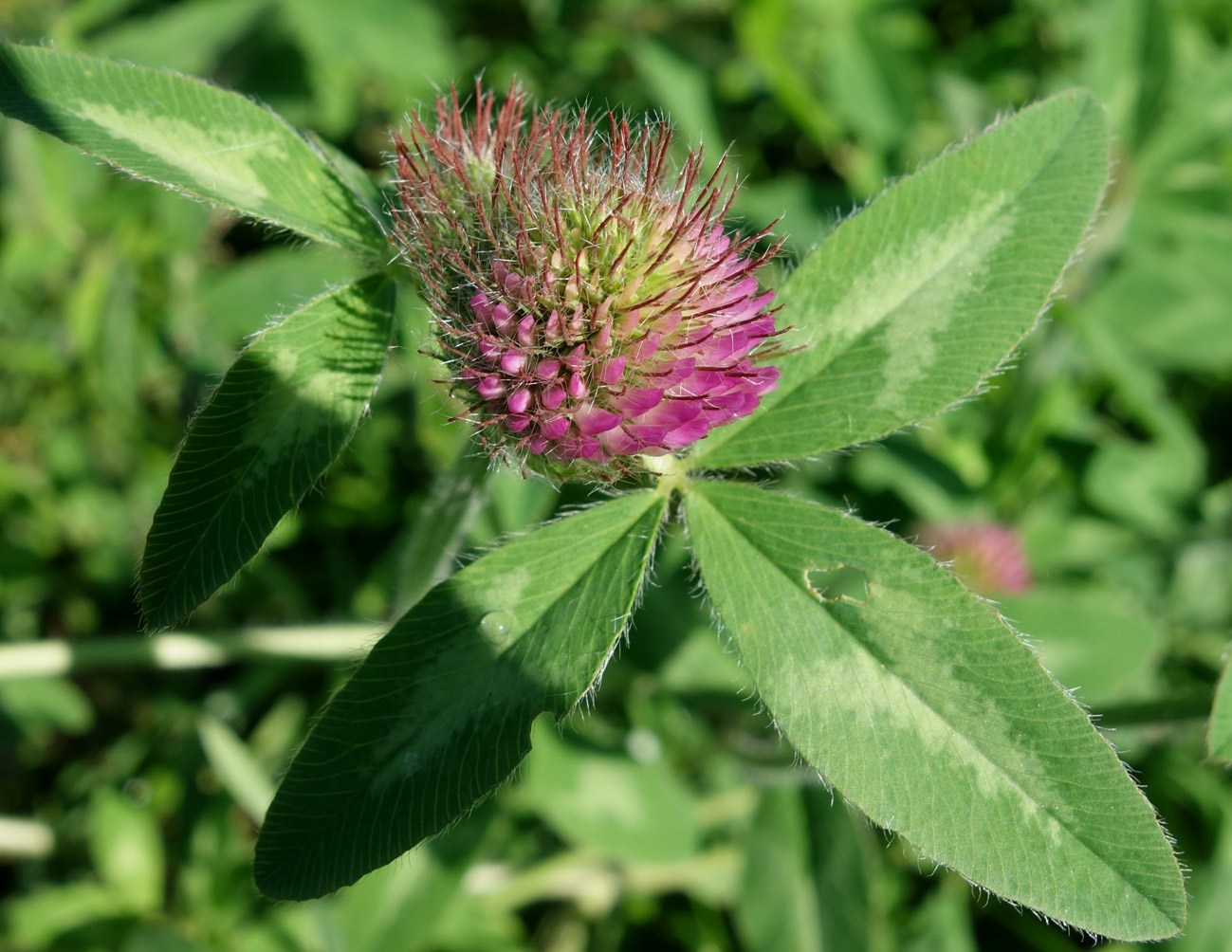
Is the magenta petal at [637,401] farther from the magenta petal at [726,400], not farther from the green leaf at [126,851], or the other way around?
the green leaf at [126,851]

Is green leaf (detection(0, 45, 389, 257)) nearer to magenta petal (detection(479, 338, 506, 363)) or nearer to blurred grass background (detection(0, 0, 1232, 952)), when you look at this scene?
magenta petal (detection(479, 338, 506, 363))

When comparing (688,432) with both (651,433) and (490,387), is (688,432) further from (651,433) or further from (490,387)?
(490,387)

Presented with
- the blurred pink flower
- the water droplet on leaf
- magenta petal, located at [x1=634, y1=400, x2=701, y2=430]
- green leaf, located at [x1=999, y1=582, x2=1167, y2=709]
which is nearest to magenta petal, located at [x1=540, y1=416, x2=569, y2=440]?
magenta petal, located at [x1=634, y1=400, x2=701, y2=430]

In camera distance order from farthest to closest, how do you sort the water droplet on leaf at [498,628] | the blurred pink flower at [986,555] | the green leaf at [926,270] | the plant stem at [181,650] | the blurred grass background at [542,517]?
1. the blurred pink flower at [986,555]
2. the blurred grass background at [542,517]
3. the plant stem at [181,650]
4. the green leaf at [926,270]
5. the water droplet on leaf at [498,628]

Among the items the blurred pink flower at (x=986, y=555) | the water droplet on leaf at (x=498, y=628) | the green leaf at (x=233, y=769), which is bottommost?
the green leaf at (x=233, y=769)

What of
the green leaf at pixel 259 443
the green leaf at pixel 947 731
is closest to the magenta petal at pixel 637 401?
the green leaf at pixel 947 731

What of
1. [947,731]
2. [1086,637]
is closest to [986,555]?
[1086,637]

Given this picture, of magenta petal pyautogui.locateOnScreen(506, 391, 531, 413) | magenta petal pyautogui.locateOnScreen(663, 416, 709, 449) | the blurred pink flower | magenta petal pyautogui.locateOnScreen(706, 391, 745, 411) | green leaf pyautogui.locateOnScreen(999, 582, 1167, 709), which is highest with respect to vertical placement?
magenta petal pyautogui.locateOnScreen(706, 391, 745, 411)
